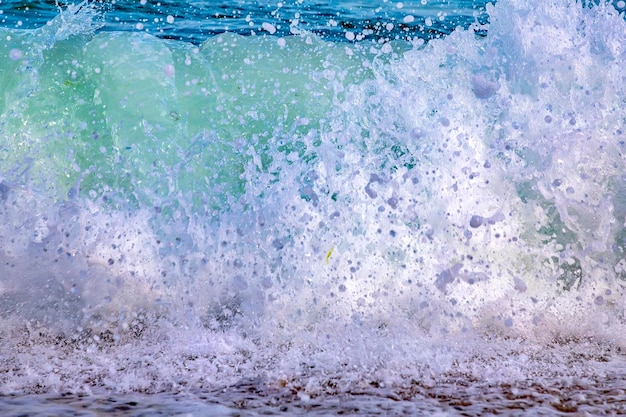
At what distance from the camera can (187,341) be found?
280 centimetres

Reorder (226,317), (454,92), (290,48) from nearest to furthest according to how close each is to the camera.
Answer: (226,317) < (454,92) < (290,48)

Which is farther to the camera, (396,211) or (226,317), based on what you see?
(396,211)

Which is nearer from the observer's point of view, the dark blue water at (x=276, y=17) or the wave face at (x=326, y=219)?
the wave face at (x=326, y=219)

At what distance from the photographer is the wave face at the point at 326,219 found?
2.73 meters

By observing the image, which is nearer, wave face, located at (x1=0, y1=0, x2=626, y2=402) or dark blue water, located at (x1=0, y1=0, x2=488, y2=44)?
wave face, located at (x1=0, y1=0, x2=626, y2=402)

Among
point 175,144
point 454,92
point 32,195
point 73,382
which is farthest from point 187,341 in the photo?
point 454,92

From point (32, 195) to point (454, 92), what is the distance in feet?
6.30

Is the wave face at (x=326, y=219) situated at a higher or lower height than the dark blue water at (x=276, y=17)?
lower

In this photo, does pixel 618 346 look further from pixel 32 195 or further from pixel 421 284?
pixel 32 195

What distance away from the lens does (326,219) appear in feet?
10.7

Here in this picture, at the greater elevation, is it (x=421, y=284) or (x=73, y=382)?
(x=421, y=284)

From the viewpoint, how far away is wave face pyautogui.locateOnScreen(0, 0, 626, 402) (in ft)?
8.95

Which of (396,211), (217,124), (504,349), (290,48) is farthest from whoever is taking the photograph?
(290,48)

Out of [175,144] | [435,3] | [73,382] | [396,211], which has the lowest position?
[73,382]
